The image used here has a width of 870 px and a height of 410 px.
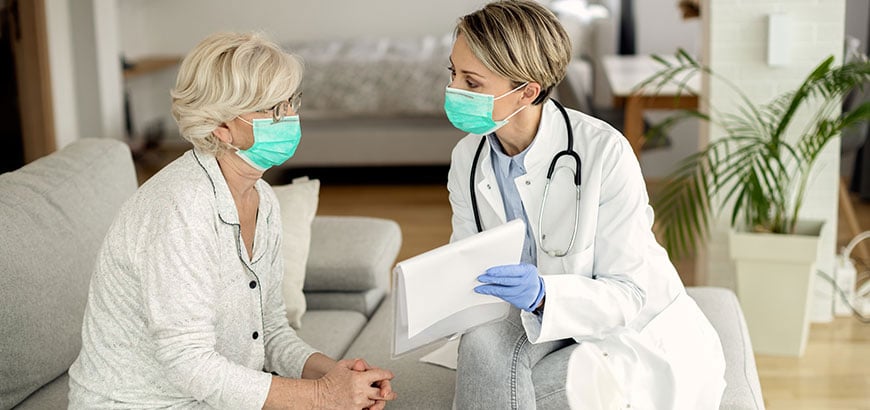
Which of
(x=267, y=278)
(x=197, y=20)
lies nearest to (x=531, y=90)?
(x=267, y=278)

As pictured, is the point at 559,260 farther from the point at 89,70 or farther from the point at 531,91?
the point at 89,70

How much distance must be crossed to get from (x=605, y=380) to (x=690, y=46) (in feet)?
16.7

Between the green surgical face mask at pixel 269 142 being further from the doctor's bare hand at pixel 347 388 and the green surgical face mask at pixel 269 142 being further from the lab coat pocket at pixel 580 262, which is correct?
the lab coat pocket at pixel 580 262

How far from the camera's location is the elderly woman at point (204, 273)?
6.20ft

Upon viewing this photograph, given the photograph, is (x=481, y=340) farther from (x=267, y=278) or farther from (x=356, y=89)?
(x=356, y=89)

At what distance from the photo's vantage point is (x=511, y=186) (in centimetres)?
226

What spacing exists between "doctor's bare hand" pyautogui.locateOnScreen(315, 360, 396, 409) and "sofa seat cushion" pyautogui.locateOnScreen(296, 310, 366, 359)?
0.46m

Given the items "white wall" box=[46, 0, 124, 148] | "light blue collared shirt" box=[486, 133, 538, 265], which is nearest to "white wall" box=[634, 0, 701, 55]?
"white wall" box=[46, 0, 124, 148]

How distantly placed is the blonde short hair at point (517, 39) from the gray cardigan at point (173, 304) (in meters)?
0.54

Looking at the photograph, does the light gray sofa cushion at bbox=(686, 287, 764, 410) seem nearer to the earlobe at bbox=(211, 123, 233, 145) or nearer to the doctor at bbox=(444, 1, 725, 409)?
the doctor at bbox=(444, 1, 725, 409)

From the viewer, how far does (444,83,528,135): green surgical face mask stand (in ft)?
7.04

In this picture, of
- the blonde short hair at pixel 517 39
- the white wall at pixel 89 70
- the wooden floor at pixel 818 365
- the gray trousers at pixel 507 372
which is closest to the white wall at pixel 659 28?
the wooden floor at pixel 818 365

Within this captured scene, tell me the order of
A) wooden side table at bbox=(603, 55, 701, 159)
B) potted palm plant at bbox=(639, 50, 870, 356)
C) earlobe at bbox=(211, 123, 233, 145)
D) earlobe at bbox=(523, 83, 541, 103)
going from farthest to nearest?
wooden side table at bbox=(603, 55, 701, 159)
potted palm plant at bbox=(639, 50, 870, 356)
earlobe at bbox=(523, 83, 541, 103)
earlobe at bbox=(211, 123, 233, 145)

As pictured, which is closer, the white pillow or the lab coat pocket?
the lab coat pocket
